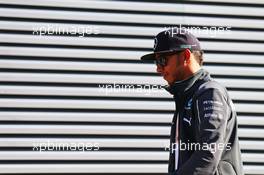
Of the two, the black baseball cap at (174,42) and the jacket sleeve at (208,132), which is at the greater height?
the black baseball cap at (174,42)

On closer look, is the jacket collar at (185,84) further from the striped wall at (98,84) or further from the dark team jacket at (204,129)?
the striped wall at (98,84)

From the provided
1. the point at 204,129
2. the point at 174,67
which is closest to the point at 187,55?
the point at 174,67

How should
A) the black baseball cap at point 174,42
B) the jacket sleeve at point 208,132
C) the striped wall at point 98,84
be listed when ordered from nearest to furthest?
the jacket sleeve at point 208,132 → the black baseball cap at point 174,42 → the striped wall at point 98,84

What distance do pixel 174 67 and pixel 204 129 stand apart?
465 mm

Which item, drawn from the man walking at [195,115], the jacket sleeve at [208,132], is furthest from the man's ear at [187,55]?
the jacket sleeve at [208,132]

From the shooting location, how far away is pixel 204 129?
2830mm

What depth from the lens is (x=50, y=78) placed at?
500cm

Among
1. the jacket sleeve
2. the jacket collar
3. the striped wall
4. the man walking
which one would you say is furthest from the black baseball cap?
the striped wall

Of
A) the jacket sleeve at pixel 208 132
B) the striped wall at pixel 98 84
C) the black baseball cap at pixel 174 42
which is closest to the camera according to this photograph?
the jacket sleeve at pixel 208 132

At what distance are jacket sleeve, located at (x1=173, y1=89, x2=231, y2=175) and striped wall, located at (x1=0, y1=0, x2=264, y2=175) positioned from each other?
221cm

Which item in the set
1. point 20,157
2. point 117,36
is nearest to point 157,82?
point 117,36

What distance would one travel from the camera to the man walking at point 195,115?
2.81m

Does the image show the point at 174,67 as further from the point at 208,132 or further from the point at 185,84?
the point at 208,132

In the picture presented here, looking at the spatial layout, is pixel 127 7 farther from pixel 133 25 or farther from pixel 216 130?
pixel 216 130
